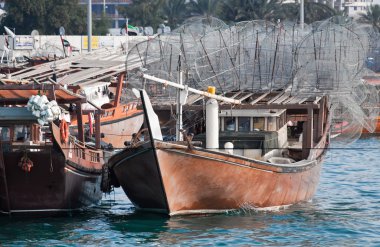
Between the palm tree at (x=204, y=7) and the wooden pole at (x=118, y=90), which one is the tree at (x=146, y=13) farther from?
the wooden pole at (x=118, y=90)

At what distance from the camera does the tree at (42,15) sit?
3671 inches

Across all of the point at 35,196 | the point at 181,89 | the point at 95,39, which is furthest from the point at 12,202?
the point at 95,39

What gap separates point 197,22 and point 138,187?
678 inches

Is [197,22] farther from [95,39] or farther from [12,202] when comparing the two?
[95,39]

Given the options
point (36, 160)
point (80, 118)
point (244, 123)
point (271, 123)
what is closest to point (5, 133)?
point (36, 160)

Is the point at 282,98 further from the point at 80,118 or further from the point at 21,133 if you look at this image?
the point at 21,133

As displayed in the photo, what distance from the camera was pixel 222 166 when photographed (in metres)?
26.9

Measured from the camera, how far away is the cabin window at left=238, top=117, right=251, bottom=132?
30406 millimetres

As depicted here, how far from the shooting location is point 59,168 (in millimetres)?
27125

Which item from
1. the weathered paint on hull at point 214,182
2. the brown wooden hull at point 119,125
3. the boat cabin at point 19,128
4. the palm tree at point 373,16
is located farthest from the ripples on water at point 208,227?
the palm tree at point 373,16

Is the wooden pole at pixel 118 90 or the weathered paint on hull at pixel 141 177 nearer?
the weathered paint on hull at pixel 141 177

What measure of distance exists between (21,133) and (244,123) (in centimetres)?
604

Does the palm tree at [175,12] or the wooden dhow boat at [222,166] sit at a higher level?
the palm tree at [175,12]

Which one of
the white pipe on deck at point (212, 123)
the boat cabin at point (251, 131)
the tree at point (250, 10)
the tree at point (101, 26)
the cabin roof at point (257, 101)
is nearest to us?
the white pipe on deck at point (212, 123)
